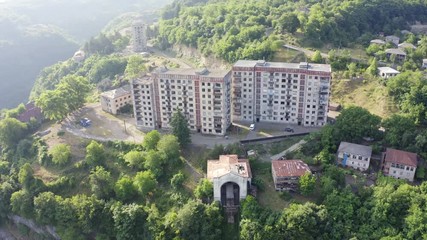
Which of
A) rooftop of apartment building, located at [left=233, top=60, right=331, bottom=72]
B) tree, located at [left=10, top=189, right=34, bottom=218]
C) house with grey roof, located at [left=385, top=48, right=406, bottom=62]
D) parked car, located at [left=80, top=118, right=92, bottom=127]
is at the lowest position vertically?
tree, located at [left=10, top=189, right=34, bottom=218]

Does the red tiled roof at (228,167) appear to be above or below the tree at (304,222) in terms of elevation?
above

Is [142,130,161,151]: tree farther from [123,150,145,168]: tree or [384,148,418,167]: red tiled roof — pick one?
[384,148,418,167]: red tiled roof

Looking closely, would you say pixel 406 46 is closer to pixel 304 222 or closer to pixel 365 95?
pixel 365 95

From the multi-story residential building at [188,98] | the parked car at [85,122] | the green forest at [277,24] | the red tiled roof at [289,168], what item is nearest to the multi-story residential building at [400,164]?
the red tiled roof at [289,168]

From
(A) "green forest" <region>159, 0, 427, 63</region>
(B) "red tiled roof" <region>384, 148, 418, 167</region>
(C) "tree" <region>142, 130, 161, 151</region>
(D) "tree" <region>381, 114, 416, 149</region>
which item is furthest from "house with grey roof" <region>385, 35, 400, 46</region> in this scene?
(C) "tree" <region>142, 130, 161, 151</region>

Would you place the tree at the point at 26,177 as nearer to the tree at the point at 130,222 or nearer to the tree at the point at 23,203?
the tree at the point at 23,203

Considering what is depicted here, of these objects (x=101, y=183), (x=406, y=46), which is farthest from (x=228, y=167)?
(x=406, y=46)
